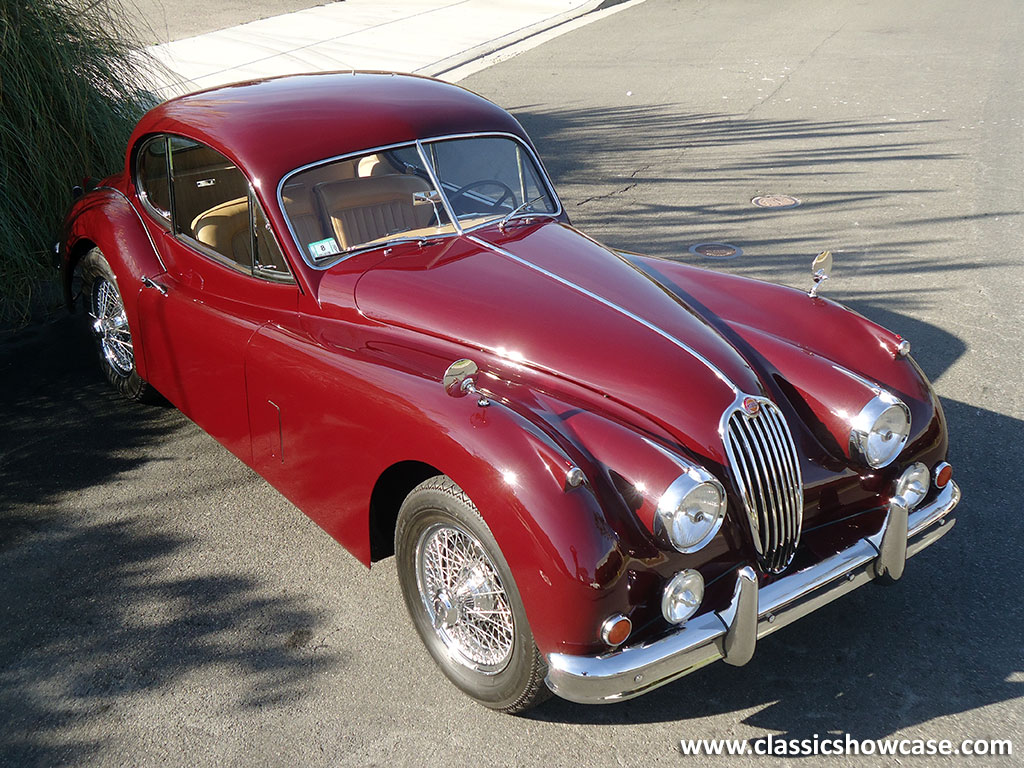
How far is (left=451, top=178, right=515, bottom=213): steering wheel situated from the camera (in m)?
4.10

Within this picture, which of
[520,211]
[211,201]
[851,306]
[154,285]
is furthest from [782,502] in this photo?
[851,306]

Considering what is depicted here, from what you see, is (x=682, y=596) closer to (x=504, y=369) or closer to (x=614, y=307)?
(x=504, y=369)

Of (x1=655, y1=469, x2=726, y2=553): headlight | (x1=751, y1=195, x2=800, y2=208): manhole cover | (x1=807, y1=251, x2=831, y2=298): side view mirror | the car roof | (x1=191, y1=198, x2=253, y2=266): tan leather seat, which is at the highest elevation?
the car roof

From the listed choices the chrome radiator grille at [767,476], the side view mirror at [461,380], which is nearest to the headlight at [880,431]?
the chrome radiator grille at [767,476]

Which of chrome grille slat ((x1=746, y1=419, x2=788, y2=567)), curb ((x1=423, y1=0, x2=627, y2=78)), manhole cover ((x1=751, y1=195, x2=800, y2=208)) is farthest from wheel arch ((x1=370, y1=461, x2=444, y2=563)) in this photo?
curb ((x1=423, y1=0, x2=627, y2=78))

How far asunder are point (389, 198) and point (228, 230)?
0.78 meters

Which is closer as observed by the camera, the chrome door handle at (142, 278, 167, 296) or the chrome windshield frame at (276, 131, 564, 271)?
the chrome windshield frame at (276, 131, 564, 271)

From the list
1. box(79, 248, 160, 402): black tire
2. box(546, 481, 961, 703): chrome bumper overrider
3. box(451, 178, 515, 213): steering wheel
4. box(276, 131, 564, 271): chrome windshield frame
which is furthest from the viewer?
box(79, 248, 160, 402): black tire

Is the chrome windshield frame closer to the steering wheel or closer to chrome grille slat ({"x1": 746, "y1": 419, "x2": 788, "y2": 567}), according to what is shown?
the steering wheel

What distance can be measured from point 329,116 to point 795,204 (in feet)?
16.6

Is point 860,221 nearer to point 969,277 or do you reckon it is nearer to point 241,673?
point 969,277

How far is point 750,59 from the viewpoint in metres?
13.6

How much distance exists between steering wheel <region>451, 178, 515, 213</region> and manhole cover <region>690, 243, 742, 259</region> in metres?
2.87

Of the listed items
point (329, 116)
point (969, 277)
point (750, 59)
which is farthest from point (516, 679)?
point (750, 59)
